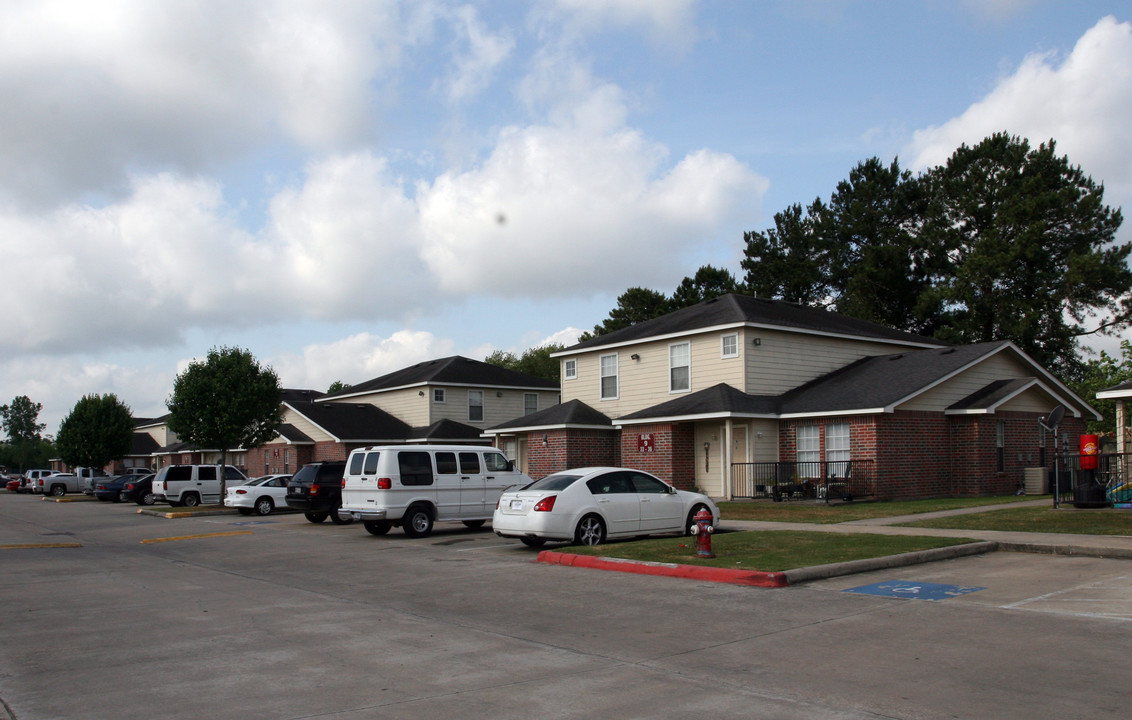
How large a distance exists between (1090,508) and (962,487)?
765 centimetres

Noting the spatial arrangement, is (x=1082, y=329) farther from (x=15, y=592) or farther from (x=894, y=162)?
(x=15, y=592)

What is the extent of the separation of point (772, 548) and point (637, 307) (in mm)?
54184

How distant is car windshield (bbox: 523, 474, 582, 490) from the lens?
53.7 feet

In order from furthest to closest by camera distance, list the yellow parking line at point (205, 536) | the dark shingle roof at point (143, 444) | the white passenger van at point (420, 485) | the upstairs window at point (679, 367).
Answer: the dark shingle roof at point (143, 444), the upstairs window at point (679, 367), the yellow parking line at point (205, 536), the white passenger van at point (420, 485)

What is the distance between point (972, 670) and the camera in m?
7.14

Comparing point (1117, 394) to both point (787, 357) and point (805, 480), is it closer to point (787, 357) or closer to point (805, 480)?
point (805, 480)

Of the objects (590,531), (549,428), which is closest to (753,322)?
(549,428)

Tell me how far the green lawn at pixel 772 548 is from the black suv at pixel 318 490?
11.0 m

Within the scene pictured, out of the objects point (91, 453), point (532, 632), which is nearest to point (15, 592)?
point (532, 632)

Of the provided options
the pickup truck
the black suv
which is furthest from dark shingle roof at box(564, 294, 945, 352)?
the pickup truck

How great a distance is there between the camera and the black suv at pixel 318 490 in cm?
2500

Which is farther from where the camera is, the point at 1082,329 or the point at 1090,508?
the point at 1082,329

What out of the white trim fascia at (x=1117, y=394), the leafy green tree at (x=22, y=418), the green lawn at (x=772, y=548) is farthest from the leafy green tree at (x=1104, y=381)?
the leafy green tree at (x=22, y=418)

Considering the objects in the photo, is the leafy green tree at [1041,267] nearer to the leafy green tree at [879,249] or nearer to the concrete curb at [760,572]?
the leafy green tree at [879,249]
